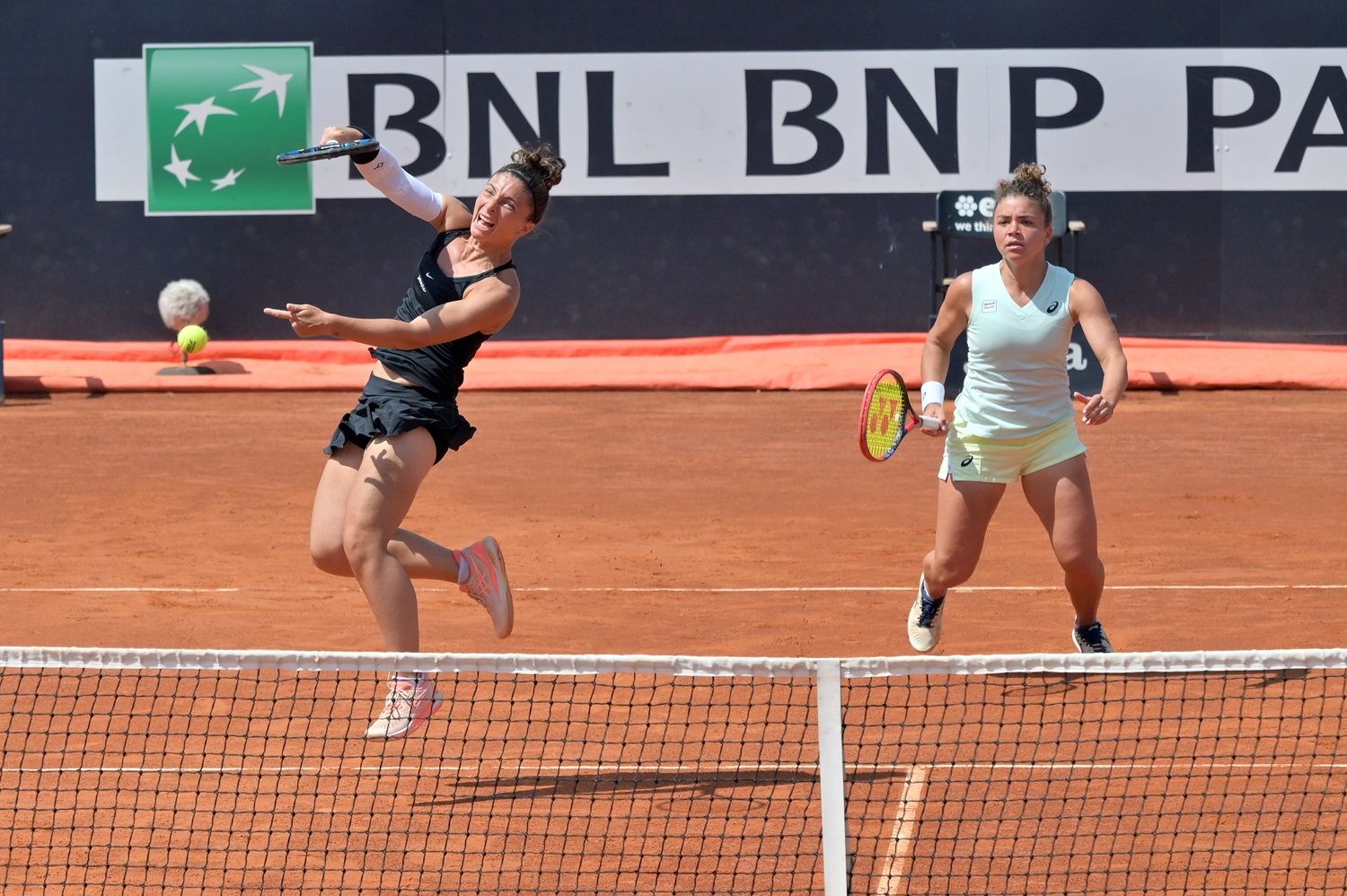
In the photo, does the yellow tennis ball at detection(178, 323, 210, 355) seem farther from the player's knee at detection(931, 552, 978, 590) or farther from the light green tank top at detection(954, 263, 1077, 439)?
the light green tank top at detection(954, 263, 1077, 439)

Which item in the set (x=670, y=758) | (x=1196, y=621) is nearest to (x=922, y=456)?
(x=1196, y=621)

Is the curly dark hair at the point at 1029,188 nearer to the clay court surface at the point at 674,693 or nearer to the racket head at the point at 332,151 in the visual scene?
the clay court surface at the point at 674,693

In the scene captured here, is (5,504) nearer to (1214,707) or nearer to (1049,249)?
(1214,707)

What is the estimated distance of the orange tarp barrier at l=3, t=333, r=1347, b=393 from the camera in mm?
15227

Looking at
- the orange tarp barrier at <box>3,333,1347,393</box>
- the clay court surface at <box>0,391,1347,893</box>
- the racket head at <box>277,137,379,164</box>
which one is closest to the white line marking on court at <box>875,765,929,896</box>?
the clay court surface at <box>0,391,1347,893</box>

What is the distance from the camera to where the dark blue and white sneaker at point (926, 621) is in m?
6.30

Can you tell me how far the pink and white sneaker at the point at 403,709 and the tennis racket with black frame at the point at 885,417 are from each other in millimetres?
1763

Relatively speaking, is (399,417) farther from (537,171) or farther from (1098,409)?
(1098,409)

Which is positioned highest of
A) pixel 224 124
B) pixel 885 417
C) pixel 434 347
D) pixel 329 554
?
pixel 224 124

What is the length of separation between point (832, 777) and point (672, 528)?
581cm

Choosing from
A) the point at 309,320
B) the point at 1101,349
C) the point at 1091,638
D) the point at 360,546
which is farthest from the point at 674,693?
the point at 309,320

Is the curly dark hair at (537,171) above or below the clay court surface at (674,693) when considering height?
above

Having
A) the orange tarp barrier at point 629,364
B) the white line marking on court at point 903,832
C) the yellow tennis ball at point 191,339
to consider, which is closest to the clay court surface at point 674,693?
the white line marking on court at point 903,832

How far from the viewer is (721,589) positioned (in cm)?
810
